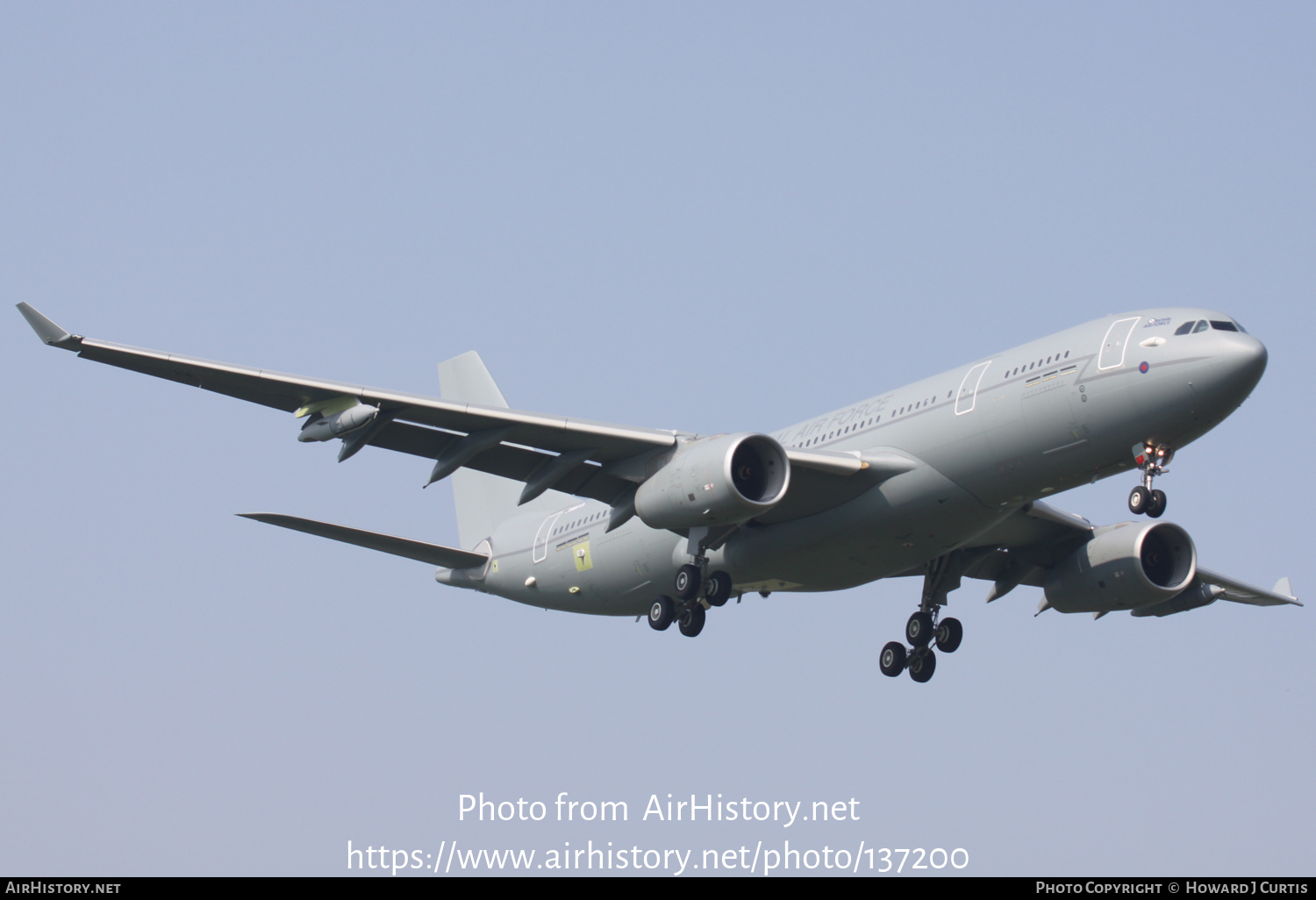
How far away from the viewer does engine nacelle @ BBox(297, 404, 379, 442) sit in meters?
27.2

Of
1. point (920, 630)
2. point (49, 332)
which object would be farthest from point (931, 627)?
point (49, 332)

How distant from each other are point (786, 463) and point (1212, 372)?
7326 mm

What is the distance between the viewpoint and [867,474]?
28.0 m

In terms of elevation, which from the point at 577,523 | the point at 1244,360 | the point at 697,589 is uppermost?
the point at 1244,360

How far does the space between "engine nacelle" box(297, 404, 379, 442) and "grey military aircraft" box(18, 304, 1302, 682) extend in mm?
49

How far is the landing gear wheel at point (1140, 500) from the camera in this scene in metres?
25.5

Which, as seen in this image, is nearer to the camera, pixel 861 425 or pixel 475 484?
pixel 861 425

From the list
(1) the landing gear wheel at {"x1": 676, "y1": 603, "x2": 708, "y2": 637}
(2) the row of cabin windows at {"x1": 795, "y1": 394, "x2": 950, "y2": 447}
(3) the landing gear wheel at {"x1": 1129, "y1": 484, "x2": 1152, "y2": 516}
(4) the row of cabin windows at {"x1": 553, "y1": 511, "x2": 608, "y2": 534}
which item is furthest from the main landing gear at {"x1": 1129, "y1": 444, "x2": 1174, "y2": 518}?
(4) the row of cabin windows at {"x1": 553, "y1": 511, "x2": 608, "y2": 534}

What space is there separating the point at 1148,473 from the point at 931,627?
844cm

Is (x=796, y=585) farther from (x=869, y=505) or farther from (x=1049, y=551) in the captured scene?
(x=1049, y=551)

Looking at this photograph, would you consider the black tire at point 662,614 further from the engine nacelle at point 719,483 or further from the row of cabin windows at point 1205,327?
the row of cabin windows at point 1205,327

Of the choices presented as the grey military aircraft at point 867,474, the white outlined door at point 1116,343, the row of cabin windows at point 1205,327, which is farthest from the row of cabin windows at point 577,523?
the row of cabin windows at point 1205,327

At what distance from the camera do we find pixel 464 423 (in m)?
28.1

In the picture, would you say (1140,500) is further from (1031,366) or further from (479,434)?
(479,434)
